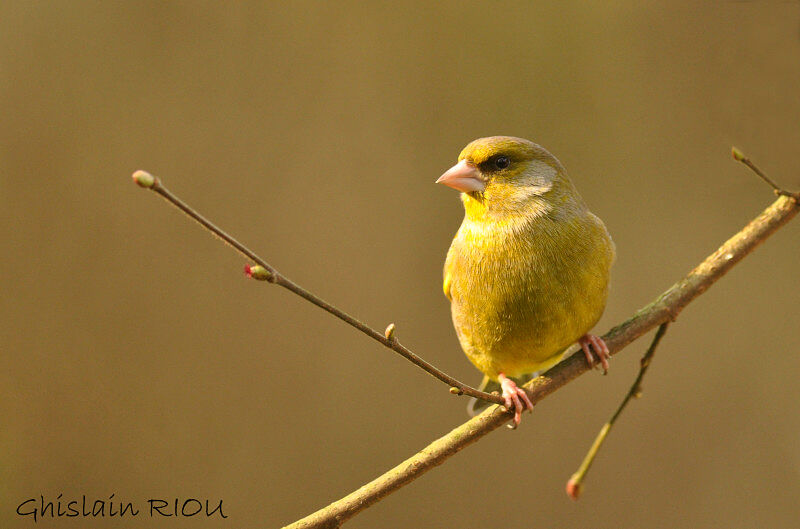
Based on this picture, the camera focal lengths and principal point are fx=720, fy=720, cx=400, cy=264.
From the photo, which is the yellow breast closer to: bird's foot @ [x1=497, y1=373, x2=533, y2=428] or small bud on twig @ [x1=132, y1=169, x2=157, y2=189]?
bird's foot @ [x1=497, y1=373, x2=533, y2=428]

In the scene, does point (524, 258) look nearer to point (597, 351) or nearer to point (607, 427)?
point (597, 351)

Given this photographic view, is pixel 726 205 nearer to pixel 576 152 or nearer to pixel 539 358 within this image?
pixel 576 152

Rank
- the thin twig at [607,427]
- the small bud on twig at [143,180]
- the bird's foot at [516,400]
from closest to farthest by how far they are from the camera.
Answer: the small bud on twig at [143,180], the bird's foot at [516,400], the thin twig at [607,427]

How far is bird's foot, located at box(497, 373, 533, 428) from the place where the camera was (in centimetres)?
179

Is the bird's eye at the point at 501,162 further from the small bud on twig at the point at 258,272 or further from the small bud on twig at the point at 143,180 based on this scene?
the small bud on twig at the point at 143,180

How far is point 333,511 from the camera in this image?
159 cm

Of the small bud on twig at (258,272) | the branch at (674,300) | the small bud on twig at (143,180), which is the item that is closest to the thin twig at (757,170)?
the branch at (674,300)

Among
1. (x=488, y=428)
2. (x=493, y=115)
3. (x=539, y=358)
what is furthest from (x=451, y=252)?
(x=493, y=115)

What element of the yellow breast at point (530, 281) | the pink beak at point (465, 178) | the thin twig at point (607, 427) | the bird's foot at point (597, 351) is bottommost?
the thin twig at point (607, 427)

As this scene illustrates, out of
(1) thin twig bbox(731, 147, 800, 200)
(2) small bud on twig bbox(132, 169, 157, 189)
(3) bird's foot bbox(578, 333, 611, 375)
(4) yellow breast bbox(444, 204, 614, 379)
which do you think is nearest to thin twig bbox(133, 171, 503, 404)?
(2) small bud on twig bbox(132, 169, 157, 189)

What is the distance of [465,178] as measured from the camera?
1.90 metres

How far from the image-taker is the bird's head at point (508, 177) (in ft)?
6.32

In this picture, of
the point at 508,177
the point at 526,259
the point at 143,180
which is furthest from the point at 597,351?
the point at 143,180

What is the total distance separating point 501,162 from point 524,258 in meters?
0.27
